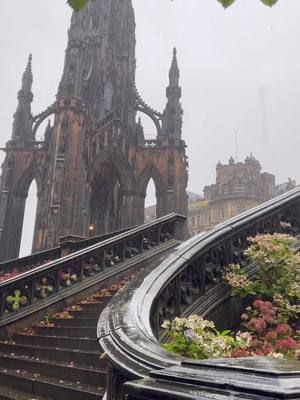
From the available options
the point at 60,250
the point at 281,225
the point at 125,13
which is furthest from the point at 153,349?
the point at 125,13

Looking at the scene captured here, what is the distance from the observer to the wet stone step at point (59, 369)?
4891mm

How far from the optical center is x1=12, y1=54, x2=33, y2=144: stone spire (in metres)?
34.8

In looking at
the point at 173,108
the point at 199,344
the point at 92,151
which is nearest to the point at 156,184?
the point at 92,151

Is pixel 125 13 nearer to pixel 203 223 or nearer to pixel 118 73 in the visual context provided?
pixel 118 73

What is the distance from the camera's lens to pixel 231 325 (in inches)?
239

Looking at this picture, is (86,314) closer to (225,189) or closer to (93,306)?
(93,306)

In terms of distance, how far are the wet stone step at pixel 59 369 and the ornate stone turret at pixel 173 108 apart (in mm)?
30936

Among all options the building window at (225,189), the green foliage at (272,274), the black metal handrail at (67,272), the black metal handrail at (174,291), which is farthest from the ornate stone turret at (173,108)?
the building window at (225,189)

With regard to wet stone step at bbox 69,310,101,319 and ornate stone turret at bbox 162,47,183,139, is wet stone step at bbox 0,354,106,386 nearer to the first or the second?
wet stone step at bbox 69,310,101,319

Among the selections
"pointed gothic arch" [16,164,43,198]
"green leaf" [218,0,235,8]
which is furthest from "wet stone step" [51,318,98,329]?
"pointed gothic arch" [16,164,43,198]

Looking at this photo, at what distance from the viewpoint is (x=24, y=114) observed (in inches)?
1403

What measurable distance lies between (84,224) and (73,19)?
1901 cm

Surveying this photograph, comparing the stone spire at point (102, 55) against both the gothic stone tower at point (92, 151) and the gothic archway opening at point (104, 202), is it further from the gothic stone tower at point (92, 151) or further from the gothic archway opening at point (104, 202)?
the gothic archway opening at point (104, 202)

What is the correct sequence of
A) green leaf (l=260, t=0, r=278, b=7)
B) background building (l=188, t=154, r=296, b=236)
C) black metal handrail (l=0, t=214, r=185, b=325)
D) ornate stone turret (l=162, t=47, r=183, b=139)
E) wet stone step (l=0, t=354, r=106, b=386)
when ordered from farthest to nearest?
background building (l=188, t=154, r=296, b=236)
ornate stone turret (l=162, t=47, r=183, b=139)
black metal handrail (l=0, t=214, r=185, b=325)
wet stone step (l=0, t=354, r=106, b=386)
green leaf (l=260, t=0, r=278, b=7)
